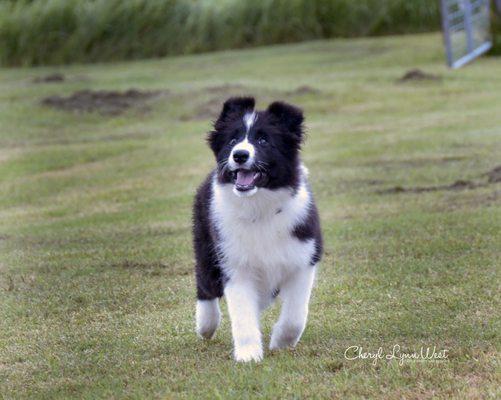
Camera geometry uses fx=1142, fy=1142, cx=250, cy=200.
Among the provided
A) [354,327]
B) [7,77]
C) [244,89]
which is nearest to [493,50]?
[244,89]

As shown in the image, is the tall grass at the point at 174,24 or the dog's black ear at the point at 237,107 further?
the tall grass at the point at 174,24

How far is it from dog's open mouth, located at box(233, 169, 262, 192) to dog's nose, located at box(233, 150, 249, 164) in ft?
0.38

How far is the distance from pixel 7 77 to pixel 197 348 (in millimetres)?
15502

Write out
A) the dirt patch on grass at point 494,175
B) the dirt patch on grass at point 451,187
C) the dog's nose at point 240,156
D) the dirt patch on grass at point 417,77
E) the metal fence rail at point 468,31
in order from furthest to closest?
the metal fence rail at point 468,31
the dirt patch on grass at point 417,77
the dirt patch on grass at point 494,175
the dirt patch on grass at point 451,187
the dog's nose at point 240,156

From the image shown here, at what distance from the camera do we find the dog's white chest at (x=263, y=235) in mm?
5832

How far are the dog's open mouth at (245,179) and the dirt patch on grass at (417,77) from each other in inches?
546

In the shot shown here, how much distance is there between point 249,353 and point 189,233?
4.28 m

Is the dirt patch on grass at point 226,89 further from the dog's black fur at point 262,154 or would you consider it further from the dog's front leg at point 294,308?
the dog's front leg at point 294,308

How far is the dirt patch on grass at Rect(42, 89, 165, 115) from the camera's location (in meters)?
18.0

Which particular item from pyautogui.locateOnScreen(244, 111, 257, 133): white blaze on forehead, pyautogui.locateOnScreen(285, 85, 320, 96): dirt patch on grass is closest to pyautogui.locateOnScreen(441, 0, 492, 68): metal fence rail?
pyautogui.locateOnScreen(285, 85, 320, 96): dirt patch on grass

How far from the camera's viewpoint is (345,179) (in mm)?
12258

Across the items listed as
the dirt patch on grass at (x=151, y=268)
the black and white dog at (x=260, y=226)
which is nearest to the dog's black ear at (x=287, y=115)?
the black and white dog at (x=260, y=226)

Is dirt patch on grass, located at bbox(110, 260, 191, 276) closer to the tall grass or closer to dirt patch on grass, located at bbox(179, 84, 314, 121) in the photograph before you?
dirt patch on grass, located at bbox(179, 84, 314, 121)
